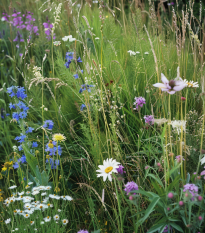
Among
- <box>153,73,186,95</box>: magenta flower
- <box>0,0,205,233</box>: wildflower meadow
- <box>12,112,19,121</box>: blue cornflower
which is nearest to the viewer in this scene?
<box>153,73,186,95</box>: magenta flower

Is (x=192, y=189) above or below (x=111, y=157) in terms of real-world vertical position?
above

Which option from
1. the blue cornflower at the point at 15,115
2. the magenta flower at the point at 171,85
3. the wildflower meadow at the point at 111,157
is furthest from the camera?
the blue cornflower at the point at 15,115

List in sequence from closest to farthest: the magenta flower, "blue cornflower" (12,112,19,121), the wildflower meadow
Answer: the magenta flower < the wildflower meadow < "blue cornflower" (12,112,19,121)

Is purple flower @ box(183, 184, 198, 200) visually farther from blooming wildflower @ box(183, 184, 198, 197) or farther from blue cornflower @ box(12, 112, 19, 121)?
blue cornflower @ box(12, 112, 19, 121)

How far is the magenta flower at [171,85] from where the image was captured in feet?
3.11

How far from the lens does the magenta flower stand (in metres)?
0.95

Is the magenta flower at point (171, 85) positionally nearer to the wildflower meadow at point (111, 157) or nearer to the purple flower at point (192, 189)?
the wildflower meadow at point (111, 157)

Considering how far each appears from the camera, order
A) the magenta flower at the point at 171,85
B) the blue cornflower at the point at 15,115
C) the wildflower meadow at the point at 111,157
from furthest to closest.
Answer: the blue cornflower at the point at 15,115 < the wildflower meadow at the point at 111,157 < the magenta flower at the point at 171,85

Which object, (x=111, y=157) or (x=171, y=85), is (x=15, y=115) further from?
(x=171, y=85)

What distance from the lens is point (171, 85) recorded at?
3.24 ft

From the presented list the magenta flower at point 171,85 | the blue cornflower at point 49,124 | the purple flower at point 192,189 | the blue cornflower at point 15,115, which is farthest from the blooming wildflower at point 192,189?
the blue cornflower at point 15,115

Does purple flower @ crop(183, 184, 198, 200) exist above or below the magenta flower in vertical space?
below

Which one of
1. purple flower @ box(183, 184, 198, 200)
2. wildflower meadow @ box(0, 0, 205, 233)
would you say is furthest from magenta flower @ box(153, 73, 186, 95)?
purple flower @ box(183, 184, 198, 200)

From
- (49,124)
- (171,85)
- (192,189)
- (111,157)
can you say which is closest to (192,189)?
(192,189)
